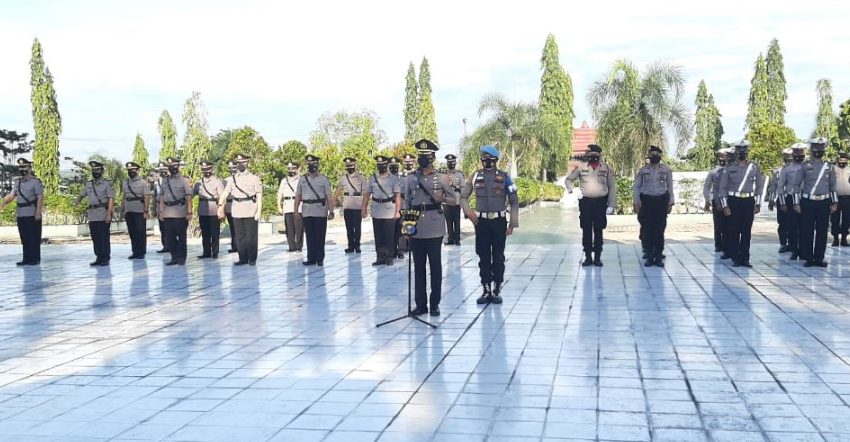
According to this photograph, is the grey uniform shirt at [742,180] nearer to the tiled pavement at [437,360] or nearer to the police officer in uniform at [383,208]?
the tiled pavement at [437,360]

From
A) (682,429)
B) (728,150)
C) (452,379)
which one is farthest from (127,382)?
(728,150)

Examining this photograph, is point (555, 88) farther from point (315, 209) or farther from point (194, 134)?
point (315, 209)

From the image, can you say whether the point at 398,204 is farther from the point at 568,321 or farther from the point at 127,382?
the point at 127,382

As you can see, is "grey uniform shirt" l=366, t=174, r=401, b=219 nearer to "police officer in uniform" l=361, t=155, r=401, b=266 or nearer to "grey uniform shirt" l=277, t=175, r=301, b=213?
"police officer in uniform" l=361, t=155, r=401, b=266

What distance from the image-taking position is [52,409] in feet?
16.7

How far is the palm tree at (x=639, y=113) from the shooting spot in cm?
3088

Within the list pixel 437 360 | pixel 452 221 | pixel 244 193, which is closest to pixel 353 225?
pixel 452 221

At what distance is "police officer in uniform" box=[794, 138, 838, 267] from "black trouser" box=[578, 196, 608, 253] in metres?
2.78

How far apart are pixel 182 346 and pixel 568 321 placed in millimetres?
3433

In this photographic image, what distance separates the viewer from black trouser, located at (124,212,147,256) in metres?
14.8

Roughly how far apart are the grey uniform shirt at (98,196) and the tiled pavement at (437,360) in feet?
8.89

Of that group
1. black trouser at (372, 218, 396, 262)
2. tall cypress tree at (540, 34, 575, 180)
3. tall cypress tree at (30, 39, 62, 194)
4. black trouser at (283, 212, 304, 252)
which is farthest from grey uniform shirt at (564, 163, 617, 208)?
tall cypress tree at (540, 34, 575, 180)

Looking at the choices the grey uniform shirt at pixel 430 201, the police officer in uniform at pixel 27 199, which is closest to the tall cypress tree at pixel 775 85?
the police officer in uniform at pixel 27 199

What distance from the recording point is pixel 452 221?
634 inches
